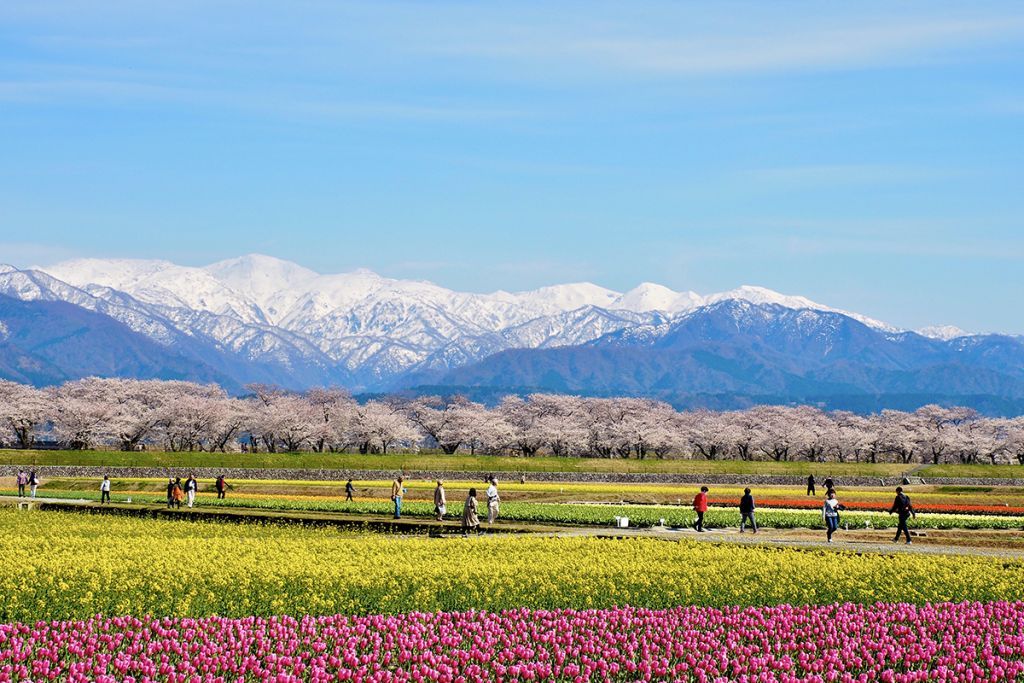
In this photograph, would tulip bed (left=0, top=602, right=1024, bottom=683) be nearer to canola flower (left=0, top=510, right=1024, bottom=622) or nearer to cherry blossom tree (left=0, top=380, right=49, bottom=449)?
canola flower (left=0, top=510, right=1024, bottom=622)

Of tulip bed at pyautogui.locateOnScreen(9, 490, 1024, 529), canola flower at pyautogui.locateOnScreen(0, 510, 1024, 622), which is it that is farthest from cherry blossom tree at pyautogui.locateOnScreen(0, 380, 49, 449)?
canola flower at pyautogui.locateOnScreen(0, 510, 1024, 622)

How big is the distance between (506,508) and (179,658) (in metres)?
34.9

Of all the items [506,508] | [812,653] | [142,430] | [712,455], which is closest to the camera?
[812,653]

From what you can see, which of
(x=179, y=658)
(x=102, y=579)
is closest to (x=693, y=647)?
(x=179, y=658)

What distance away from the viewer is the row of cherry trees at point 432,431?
134588mm

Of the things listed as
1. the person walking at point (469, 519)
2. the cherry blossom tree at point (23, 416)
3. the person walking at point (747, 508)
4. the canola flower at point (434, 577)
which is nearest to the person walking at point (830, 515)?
the person walking at point (747, 508)

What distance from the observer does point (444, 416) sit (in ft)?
525

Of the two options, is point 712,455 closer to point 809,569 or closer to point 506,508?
point 506,508

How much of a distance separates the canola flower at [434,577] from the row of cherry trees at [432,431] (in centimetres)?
10369

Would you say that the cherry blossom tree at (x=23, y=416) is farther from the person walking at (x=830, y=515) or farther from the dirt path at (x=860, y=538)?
the person walking at (x=830, y=515)

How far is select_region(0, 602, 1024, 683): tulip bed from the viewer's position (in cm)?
1798

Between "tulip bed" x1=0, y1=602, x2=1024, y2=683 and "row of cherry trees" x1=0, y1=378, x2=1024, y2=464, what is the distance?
113192mm

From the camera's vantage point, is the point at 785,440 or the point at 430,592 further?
the point at 785,440

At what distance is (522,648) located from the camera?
19.1m
